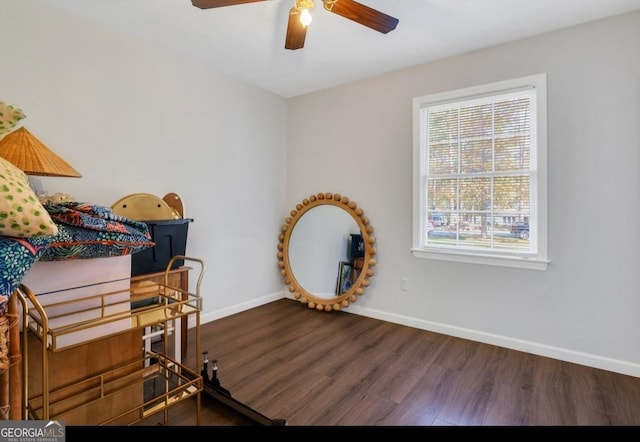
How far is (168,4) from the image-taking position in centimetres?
206

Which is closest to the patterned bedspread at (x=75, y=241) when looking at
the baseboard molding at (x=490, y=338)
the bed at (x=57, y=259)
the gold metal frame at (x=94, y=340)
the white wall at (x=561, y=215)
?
the bed at (x=57, y=259)

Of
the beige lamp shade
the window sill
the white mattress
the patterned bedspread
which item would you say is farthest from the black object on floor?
the window sill

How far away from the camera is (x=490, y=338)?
2.58 meters

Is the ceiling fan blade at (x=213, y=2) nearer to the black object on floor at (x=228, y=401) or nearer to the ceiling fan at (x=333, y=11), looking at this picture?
the ceiling fan at (x=333, y=11)

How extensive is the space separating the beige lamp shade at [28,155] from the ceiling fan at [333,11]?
3.62 ft

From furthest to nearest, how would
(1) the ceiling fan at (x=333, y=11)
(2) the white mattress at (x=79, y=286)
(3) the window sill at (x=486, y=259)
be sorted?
(3) the window sill at (x=486, y=259), (1) the ceiling fan at (x=333, y=11), (2) the white mattress at (x=79, y=286)

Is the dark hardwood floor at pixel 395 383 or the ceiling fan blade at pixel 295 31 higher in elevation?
the ceiling fan blade at pixel 295 31

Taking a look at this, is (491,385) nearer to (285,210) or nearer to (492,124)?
(492,124)

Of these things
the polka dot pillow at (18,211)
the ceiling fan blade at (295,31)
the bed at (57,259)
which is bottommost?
the bed at (57,259)

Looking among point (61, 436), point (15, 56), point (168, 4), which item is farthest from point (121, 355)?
point (168, 4)

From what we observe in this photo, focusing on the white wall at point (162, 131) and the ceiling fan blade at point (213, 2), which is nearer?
the ceiling fan blade at point (213, 2)

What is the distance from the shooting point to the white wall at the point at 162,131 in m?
2.04

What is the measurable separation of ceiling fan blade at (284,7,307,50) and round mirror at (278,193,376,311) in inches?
63.9

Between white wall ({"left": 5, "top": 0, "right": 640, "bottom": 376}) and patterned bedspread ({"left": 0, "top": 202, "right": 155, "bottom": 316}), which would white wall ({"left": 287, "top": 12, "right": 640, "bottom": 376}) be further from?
patterned bedspread ({"left": 0, "top": 202, "right": 155, "bottom": 316})
